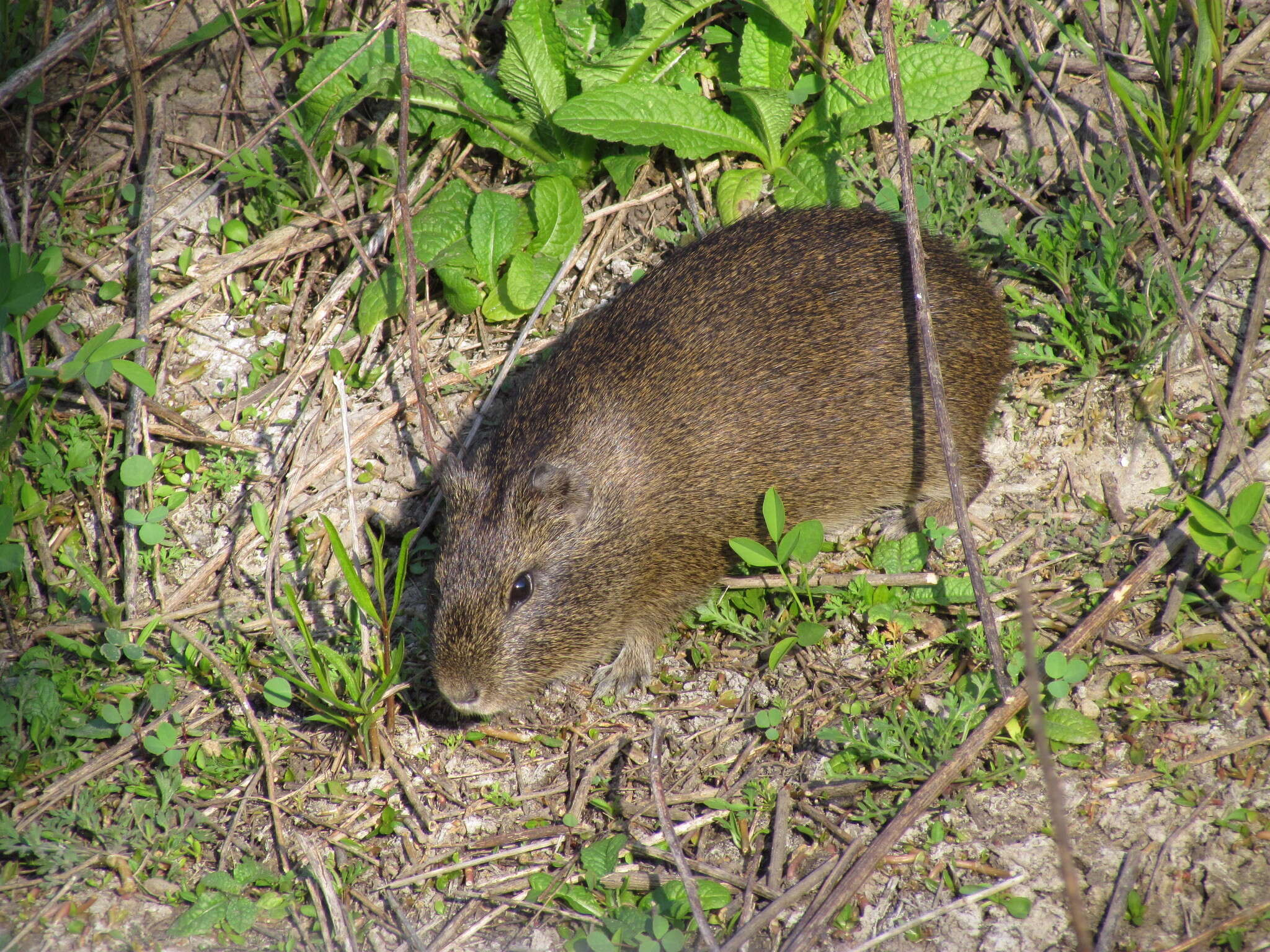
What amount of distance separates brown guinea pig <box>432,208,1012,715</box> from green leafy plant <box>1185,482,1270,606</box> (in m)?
1.07

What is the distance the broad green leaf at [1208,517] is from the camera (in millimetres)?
3811

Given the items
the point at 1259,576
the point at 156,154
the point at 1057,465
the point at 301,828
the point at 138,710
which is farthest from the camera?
the point at 156,154

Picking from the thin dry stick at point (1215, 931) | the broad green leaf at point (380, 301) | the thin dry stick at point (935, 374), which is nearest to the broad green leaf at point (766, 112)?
the thin dry stick at point (935, 374)

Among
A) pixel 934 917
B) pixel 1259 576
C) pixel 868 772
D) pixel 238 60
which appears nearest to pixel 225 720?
pixel 868 772

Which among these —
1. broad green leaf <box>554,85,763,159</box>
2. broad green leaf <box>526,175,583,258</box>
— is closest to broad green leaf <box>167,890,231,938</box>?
broad green leaf <box>526,175,583,258</box>

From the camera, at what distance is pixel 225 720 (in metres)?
4.50

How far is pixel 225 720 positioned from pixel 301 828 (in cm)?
70

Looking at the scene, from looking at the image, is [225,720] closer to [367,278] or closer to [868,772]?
[367,278]

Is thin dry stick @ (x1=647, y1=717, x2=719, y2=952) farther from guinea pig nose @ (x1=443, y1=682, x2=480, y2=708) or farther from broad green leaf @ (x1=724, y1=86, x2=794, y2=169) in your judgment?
broad green leaf @ (x1=724, y1=86, x2=794, y2=169)

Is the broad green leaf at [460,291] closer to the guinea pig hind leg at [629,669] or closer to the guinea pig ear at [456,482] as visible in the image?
the guinea pig ear at [456,482]

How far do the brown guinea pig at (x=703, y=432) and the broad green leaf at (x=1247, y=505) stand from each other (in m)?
1.17

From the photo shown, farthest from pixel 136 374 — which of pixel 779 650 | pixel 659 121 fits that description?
pixel 779 650

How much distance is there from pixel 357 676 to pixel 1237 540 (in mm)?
3619

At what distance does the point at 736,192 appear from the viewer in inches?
215
